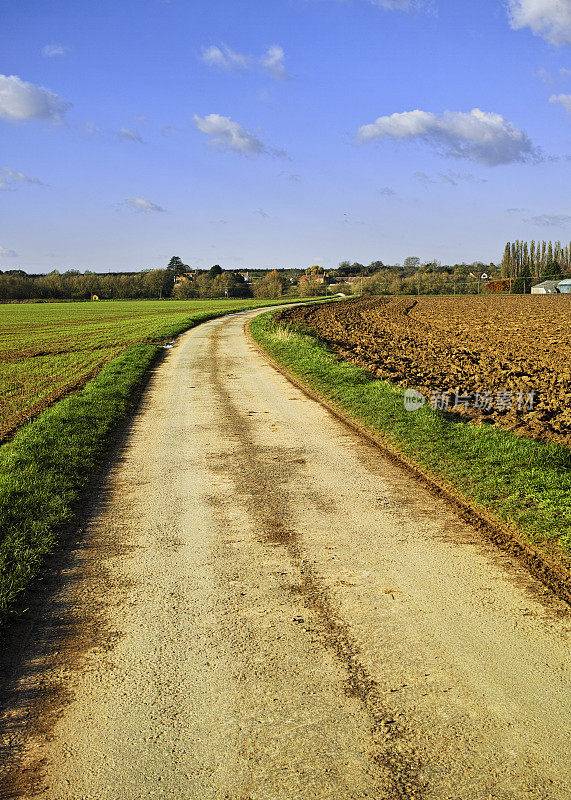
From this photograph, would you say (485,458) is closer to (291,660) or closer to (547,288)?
(291,660)

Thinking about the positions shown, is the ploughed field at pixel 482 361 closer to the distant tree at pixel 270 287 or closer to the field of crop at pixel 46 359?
the field of crop at pixel 46 359

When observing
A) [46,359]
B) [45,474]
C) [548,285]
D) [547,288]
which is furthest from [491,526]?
[548,285]

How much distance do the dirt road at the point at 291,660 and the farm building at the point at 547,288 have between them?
248 feet

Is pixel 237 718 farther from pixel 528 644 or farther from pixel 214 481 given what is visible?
pixel 214 481

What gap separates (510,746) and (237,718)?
4.65ft

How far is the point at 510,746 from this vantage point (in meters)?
3.08

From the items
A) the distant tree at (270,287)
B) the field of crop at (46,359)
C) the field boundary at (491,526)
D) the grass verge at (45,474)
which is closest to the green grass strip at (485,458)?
the field boundary at (491,526)

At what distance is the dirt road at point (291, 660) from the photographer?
9.68 ft

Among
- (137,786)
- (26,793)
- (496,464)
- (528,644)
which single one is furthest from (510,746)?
(496,464)

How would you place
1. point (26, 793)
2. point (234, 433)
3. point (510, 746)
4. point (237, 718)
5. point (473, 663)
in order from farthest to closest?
point (234, 433), point (473, 663), point (237, 718), point (510, 746), point (26, 793)

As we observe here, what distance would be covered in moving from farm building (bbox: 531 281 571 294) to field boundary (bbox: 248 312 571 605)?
72450mm

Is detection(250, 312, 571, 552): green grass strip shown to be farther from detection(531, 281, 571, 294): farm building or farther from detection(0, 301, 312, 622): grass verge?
detection(531, 281, 571, 294): farm building

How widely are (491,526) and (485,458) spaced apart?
1.88m

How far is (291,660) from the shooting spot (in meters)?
3.82
